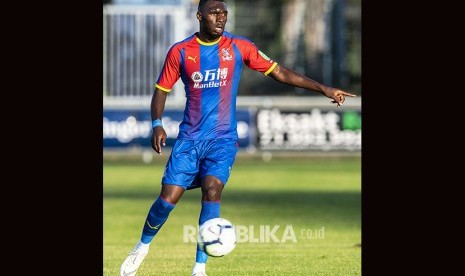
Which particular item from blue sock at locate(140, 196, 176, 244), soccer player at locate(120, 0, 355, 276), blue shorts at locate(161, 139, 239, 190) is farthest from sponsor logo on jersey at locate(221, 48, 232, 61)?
blue sock at locate(140, 196, 176, 244)

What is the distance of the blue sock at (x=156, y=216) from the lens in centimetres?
1088

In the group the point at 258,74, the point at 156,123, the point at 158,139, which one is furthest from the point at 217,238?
the point at 258,74

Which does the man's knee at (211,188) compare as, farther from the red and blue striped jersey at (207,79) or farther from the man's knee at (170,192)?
the red and blue striped jersey at (207,79)

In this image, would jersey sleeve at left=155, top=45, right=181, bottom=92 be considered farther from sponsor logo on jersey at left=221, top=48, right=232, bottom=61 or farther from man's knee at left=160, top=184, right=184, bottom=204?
man's knee at left=160, top=184, right=184, bottom=204

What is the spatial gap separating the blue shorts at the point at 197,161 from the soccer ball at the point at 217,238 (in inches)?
22.8

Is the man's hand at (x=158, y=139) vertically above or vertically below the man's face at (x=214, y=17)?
below

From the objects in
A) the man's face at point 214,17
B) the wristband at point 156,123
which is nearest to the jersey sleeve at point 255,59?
the man's face at point 214,17

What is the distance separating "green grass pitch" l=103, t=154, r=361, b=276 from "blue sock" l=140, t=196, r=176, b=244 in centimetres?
77

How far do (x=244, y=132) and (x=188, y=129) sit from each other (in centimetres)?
2028

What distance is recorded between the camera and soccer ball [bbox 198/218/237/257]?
1027 cm

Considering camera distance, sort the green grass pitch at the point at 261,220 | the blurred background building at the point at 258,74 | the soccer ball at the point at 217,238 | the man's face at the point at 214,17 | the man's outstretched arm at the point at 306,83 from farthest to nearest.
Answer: the blurred background building at the point at 258,74, the green grass pitch at the point at 261,220, the man's outstretched arm at the point at 306,83, the man's face at the point at 214,17, the soccer ball at the point at 217,238

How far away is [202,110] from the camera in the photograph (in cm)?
1095
